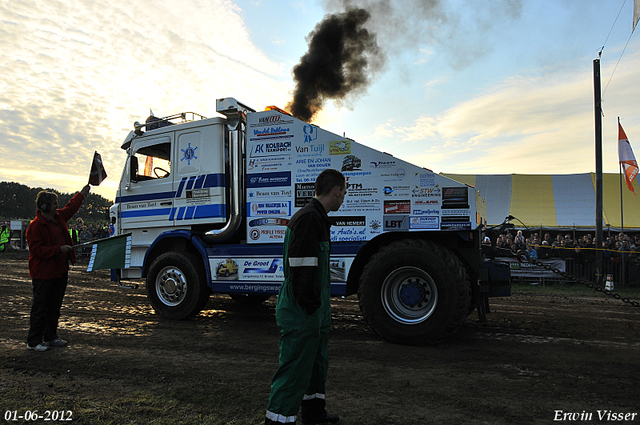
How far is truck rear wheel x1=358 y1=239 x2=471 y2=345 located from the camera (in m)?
5.17

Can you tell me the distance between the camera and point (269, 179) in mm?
6438

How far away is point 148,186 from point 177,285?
6.50 feet

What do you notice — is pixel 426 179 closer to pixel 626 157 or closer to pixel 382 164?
pixel 382 164

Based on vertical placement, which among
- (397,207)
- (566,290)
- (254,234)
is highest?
(397,207)

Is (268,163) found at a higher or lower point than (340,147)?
lower

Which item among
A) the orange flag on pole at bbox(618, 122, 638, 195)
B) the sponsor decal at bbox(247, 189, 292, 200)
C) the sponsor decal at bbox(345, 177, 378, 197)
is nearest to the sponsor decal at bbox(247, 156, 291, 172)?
the sponsor decal at bbox(247, 189, 292, 200)

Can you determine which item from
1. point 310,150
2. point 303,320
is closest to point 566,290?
point 310,150

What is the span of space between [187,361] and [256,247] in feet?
7.25

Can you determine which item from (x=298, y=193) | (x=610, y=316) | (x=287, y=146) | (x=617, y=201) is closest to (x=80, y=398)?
(x=298, y=193)

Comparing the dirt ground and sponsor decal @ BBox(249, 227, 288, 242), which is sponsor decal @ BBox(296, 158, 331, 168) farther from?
the dirt ground

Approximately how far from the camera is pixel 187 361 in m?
4.66

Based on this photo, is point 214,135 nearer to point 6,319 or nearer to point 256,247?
point 256,247

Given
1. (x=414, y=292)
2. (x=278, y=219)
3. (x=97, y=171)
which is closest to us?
(x=414, y=292)

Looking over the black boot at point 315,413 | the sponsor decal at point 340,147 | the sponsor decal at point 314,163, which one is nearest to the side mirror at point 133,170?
the sponsor decal at point 314,163
